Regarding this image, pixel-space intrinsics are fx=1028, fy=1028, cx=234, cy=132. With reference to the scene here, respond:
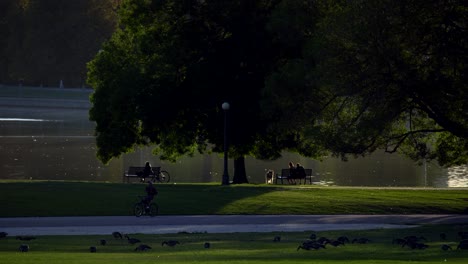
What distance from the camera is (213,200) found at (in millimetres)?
33219

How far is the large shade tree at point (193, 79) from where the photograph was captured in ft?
134

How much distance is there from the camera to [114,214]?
30.5m

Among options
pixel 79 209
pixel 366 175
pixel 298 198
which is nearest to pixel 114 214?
pixel 79 209

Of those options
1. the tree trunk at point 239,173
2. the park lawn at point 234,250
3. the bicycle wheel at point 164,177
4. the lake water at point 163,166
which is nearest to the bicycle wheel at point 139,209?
the park lawn at point 234,250

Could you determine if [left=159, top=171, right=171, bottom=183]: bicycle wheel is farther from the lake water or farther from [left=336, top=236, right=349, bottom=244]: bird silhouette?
[left=336, top=236, right=349, bottom=244]: bird silhouette

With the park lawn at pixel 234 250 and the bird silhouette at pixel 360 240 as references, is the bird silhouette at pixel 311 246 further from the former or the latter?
the bird silhouette at pixel 360 240

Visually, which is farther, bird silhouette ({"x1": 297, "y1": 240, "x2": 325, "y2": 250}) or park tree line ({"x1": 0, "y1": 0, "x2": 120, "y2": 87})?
park tree line ({"x1": 0, "y1": 0, "x2": 120, "y2": 87})

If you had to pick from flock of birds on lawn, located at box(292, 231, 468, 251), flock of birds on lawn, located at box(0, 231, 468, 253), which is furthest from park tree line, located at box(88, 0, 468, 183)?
flock of birds on lawn, located at box(292, 231, 468, 251)

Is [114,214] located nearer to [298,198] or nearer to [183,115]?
[298,198]

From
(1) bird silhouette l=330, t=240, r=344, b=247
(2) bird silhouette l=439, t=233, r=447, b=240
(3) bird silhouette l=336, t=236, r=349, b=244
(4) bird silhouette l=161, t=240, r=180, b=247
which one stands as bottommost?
(4) bird silhouette l=161, t=240, r=180, b=247

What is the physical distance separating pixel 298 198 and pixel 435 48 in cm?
687

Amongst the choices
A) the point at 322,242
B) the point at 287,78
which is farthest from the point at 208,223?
the point at 287,78

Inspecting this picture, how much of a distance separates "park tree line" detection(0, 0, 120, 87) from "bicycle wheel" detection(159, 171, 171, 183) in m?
68.8

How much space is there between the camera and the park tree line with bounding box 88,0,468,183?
3136cm
